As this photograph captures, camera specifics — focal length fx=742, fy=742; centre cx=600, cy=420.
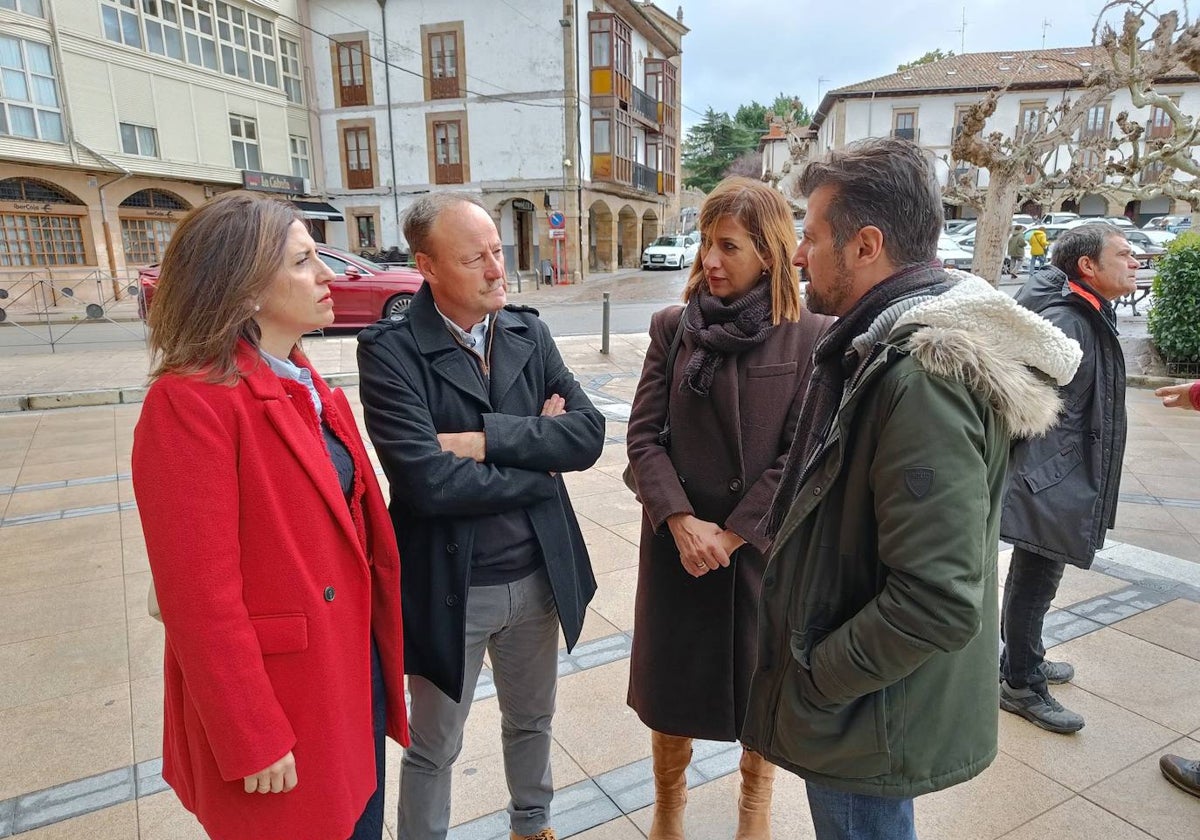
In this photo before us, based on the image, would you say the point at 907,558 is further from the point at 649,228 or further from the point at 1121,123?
the point at 649,228

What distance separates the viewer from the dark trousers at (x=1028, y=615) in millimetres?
2861

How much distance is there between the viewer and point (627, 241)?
35.7 metres

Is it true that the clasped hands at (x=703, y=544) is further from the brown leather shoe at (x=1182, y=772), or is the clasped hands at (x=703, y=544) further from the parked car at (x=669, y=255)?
the parked car at (x=669, y=255)

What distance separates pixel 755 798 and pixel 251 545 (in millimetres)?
1673

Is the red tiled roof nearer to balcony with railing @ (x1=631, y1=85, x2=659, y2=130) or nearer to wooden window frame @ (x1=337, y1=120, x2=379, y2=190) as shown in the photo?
balcony with railing @ (x1=631, y1=85, x2=659, y2=130)

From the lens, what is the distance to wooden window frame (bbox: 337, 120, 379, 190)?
90.1 feet

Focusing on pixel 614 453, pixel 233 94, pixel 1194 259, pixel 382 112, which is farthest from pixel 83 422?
pixel 382 112

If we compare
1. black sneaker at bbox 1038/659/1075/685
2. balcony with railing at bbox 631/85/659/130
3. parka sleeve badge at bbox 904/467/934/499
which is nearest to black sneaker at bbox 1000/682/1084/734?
black sneaker at bbox 1038/659/1075/685

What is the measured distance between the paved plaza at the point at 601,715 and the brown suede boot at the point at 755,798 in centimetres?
10

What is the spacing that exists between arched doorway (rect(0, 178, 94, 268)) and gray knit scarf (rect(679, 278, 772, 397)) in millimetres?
23824

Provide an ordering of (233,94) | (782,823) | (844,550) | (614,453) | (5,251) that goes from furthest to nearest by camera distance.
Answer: (233,94) < (5,251) < (614,453) < (782,823) < (844,550)

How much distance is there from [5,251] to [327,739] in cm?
2414

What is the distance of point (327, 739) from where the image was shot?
150 centimetres

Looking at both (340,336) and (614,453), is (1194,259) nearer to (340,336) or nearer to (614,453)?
(614,453)
